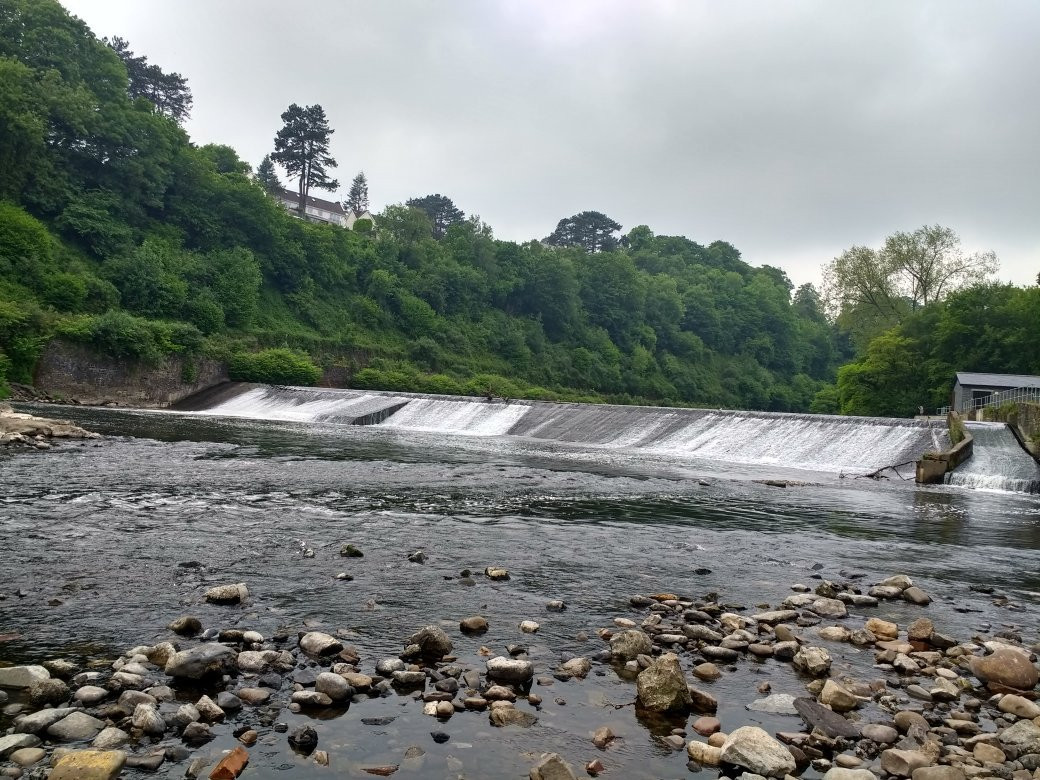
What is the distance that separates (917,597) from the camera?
7316mm

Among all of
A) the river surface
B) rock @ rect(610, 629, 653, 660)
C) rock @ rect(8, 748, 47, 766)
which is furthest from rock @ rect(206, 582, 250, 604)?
rock @ rect(610, 629, 653, 660)

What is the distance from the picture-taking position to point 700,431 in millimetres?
29781

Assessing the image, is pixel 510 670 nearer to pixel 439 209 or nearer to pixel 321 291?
pixel 321 291

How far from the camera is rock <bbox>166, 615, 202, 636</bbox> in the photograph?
541cm

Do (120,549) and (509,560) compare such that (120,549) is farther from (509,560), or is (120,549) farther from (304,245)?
(304,245)

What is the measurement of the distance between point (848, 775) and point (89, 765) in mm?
3712

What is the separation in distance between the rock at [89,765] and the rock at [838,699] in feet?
13.4

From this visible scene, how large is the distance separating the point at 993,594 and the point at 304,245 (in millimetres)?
67691

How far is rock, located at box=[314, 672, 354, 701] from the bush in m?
46.9

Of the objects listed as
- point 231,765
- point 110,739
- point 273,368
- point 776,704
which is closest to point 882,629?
point 776,704

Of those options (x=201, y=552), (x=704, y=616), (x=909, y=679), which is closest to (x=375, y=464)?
(x=201, y=552)

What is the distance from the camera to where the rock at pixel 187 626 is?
213 inches

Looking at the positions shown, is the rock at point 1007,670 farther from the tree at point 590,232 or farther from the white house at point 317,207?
the tree at point 590,232

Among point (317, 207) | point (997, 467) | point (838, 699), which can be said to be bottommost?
point (838, 699)
